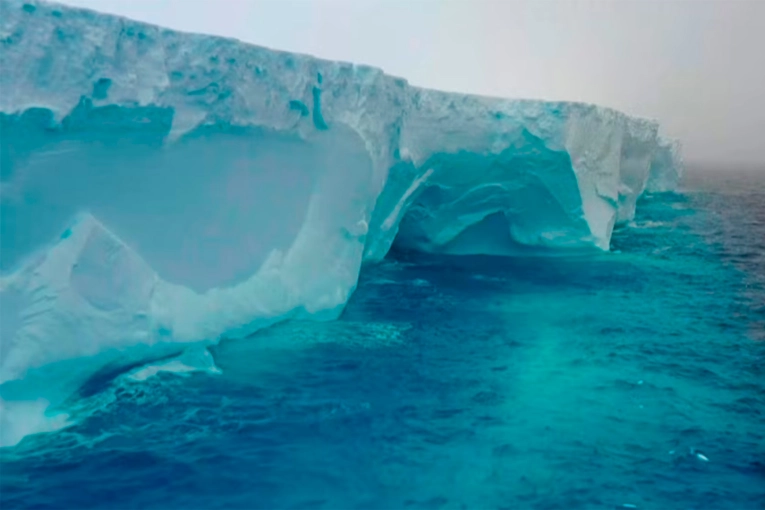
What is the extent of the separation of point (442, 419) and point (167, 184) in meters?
3.72

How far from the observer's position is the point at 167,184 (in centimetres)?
669

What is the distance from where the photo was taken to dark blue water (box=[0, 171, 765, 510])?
460 cm

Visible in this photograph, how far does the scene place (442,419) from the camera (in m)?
5.82

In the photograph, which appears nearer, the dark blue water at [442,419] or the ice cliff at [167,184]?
the dark blue water at [442,419]

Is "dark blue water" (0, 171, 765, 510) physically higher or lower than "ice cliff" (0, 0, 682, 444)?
lower

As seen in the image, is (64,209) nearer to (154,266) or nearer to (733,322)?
(154,266)

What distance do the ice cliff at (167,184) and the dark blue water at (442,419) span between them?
1.99 feet

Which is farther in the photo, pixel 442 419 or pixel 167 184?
pixel 167 184

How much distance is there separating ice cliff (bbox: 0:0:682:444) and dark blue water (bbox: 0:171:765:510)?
0.61 meters

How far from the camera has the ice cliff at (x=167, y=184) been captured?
545cm

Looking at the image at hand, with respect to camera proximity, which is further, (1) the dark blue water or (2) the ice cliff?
(2) the ice cliff

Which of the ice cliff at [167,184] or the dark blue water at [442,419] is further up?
the ice cliff at [167,184]

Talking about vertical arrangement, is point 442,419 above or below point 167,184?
below

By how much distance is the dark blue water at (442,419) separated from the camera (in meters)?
4.60
